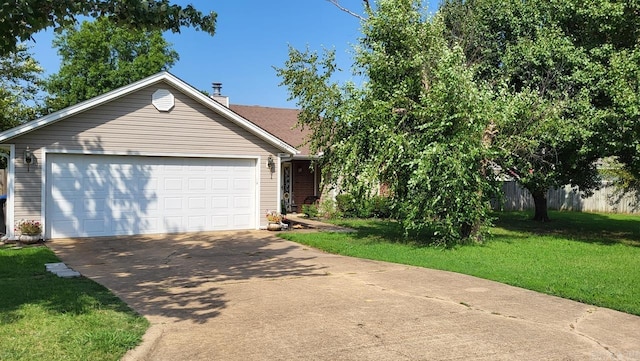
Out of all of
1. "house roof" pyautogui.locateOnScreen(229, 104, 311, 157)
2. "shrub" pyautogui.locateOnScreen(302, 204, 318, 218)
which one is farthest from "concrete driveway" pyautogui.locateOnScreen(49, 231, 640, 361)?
"house roof" pyautogui.locateOnScreen(229, 104, 311, 157)

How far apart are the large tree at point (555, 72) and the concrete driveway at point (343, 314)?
543cm

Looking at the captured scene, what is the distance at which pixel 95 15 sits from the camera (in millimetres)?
6297

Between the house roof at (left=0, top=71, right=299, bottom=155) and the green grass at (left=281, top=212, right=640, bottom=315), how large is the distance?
3.31m

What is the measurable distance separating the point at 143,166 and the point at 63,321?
30.0ft

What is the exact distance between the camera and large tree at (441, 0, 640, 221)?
1188cm

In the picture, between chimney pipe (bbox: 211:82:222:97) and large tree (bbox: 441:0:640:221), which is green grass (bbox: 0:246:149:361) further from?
chimney pipe (bbox: 211:82:222:97)

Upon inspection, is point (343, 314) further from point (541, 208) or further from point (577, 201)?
point (577, 201)

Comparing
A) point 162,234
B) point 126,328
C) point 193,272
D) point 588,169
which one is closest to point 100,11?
point 126,328

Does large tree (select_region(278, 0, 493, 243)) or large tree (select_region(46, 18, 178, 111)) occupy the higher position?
large tree (select_region(46, 18, 178, 111))

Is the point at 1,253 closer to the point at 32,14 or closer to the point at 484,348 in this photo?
the point at 32,14

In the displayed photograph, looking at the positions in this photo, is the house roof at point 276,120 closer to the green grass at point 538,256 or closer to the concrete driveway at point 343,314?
the green grass at point 538,256

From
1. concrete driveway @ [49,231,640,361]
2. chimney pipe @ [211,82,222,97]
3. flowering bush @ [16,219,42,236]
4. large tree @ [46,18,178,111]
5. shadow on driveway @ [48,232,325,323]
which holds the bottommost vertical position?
concrete driveway @ [49,231,640,361]

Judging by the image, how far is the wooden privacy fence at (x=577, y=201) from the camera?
26672 mm

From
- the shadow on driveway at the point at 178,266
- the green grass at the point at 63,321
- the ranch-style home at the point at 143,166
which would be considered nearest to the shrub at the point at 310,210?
the ranch-style home at the point at 143,166
